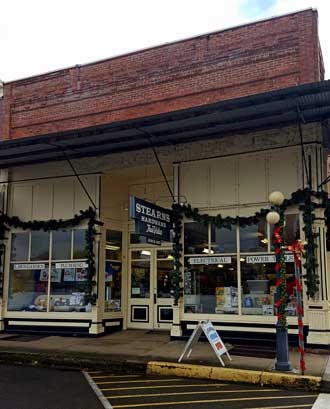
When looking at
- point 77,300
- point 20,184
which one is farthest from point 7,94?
point 77,300

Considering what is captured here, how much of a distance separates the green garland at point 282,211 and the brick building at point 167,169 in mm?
198

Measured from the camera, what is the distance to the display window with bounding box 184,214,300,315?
39.1 feet

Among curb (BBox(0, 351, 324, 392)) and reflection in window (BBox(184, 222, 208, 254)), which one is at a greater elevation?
reflection in window (BBox(184, 222, 208, 254))

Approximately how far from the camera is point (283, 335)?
358 inches

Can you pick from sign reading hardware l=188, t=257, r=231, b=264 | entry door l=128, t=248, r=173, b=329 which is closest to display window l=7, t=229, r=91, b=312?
entry door l=128, t=248, r=173, b=329

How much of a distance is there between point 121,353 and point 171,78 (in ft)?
25.9

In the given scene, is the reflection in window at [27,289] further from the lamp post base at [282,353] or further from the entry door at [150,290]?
the lamp post base at [282,353]

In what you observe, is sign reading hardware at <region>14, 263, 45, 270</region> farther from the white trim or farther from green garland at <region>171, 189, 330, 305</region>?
green garland at <region>171, 189, 330, 305</region>

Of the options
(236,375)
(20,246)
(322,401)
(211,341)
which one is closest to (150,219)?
(211,341)

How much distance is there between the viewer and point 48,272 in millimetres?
14773

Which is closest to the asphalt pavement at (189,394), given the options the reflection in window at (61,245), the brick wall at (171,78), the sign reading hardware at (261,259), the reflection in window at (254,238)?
the sign reading hardware at (261,259)

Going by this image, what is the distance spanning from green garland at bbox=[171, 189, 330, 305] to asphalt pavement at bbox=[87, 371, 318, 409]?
11.4 ft

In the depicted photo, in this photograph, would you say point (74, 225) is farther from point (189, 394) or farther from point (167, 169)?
point (189, 394)

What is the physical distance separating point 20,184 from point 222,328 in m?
8.09
